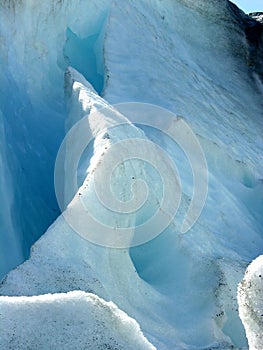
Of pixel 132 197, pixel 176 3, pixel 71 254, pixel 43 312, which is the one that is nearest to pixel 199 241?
pixel 132 197

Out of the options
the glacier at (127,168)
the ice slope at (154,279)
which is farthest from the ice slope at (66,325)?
the ice slope at (154,279)

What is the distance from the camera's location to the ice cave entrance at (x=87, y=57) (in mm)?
7383

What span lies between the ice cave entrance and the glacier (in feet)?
0.07

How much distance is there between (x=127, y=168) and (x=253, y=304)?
83.6 inches

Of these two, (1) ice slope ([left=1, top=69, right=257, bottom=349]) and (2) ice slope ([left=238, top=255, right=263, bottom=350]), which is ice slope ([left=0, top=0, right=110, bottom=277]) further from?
(2) ice slope ([left=238, top=255, right=263, bottom=350])

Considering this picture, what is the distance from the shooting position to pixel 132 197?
167 inches

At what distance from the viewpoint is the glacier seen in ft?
10.2

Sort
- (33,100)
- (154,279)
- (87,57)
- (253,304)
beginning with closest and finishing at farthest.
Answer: (253,304), (154,279), (33,100), (87,57)

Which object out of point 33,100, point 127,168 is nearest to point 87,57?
point 33,100

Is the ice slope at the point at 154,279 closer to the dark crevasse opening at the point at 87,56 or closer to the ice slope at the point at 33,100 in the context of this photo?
the ice slope at the point at 33,100

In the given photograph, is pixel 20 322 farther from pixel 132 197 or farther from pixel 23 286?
pixel 132 197

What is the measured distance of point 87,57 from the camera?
770 centimetres

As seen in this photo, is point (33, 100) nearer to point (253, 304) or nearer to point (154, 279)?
point (154, 279)

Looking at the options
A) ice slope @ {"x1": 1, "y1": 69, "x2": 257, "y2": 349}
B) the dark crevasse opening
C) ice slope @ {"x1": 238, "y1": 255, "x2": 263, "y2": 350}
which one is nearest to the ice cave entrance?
the dark crevasse opening
